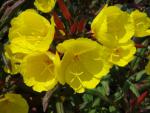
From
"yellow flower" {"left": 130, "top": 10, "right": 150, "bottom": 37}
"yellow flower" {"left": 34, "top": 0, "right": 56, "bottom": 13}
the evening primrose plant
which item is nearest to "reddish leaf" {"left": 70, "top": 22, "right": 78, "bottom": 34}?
the evening primrose plant

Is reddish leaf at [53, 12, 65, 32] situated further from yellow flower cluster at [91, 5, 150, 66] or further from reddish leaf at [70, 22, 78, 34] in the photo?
yellow flower cluster at [91, 5, 150, 66]

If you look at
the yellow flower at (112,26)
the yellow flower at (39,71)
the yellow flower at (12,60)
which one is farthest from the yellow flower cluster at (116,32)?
the yellow flower at (12,60)

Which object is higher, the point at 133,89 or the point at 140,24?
the point at 140,24

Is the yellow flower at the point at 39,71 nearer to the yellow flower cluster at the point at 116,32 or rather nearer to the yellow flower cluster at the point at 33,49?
the yellow flower cluster at the point at 33,49

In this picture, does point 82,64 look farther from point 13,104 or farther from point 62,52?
point 13,104

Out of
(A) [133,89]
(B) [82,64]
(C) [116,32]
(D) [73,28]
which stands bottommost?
(A) [133,89]

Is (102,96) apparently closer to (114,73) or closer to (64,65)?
(114,73)

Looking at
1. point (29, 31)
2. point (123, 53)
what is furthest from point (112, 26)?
point (29, 31)

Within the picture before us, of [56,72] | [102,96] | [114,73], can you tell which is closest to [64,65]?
[56,72]
